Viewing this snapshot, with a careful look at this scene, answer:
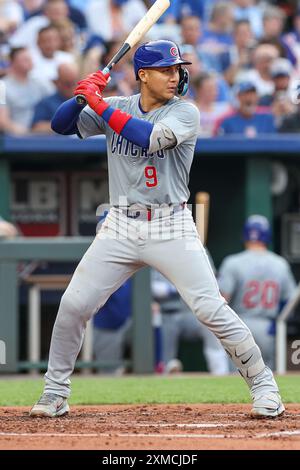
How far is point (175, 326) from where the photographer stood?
9.75 meters

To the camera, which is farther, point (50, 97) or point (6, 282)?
point (50, 97)

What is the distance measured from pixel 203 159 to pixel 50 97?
159 centimetres

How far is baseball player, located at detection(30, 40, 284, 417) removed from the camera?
5.19 meters

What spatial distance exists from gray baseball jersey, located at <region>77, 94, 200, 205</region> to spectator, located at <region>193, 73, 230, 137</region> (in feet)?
17.6

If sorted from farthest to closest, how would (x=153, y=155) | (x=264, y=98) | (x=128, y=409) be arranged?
(x=264, y=98) → (x=128, y=409) → (x=153, y=155)

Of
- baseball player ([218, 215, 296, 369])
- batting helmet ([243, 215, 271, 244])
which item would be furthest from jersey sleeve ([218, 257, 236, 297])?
batting helmet ([243, 215, 271, 244])

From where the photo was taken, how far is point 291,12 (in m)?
14.2

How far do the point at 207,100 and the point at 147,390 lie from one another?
4.34 metres

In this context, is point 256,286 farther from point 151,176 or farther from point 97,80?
point 97,80

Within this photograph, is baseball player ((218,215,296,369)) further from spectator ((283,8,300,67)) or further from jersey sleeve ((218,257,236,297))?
spectator ((283,8,300,67))

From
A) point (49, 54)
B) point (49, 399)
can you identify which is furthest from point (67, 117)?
point (49, 54)

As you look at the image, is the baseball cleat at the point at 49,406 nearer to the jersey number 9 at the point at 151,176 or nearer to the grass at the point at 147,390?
→ the grass at the point at 147,390

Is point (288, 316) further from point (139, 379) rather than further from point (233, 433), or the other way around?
point (233, 433)
